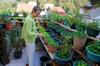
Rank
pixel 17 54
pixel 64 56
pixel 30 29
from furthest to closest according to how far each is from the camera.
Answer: pixel 17 54
pixel 30 29
pixel 64 56

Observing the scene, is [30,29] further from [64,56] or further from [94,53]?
[94,53]

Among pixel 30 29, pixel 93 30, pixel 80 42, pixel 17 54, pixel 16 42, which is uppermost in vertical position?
pixel 93 30

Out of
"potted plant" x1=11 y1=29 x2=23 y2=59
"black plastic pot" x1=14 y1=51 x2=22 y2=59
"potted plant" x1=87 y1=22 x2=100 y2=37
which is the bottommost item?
"black plastic pot" x1=14 y1=51 x2=22 y2=59

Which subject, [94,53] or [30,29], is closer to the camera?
[94,53]

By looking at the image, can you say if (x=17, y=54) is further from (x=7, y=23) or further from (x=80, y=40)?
(x=80, y=40)

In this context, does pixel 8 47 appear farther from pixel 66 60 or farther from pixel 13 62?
pixel 66 60

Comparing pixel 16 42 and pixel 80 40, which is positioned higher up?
pixel 80 40

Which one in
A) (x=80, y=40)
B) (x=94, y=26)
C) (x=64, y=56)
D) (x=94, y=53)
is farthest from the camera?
(x=94, y=26)

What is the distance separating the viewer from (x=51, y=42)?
3.55 meters

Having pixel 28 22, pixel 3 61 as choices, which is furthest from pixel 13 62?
pixel 28 22

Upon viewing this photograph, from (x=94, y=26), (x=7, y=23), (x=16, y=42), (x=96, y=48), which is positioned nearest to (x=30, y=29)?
(x=7, y=23)

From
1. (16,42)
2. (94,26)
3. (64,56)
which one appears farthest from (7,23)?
(94,26)

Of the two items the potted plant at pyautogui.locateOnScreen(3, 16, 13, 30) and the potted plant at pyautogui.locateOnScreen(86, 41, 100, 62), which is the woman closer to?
the potted plant at pyautogui.locateOnScreen(3, 16, 13, 30)

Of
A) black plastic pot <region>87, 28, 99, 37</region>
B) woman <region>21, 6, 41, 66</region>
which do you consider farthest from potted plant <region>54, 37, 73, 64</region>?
woman <region>21, 6, 41, 66</region>
